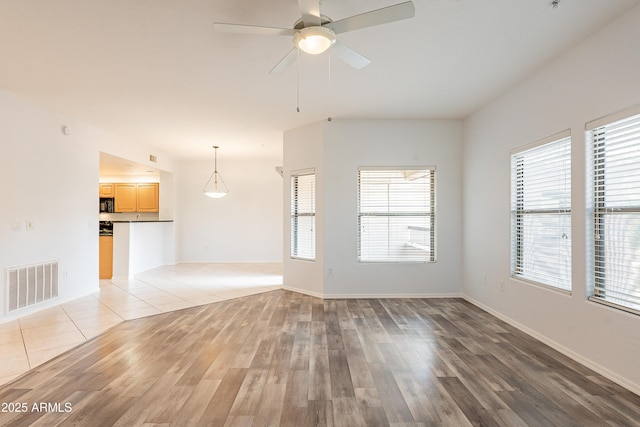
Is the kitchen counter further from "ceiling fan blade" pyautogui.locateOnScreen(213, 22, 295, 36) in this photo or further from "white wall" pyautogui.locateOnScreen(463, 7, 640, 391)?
"white wall" pyautogui.locateOnScreen(463, 7, 640, 391)

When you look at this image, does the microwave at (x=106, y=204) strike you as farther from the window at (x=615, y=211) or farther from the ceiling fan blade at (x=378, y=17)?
the window at (x=615, y=211)

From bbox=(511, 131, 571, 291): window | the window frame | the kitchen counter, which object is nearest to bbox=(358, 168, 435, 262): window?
the window frame

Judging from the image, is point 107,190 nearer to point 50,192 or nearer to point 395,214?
point 50,192

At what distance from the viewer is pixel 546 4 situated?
2.32m

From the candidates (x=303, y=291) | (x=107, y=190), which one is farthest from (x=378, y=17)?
(x=107, y=190)

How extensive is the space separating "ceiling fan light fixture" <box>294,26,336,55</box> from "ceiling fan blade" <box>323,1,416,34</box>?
44mm

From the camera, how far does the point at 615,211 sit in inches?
99.7

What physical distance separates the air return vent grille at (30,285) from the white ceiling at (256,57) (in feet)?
7.05

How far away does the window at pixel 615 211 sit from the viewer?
7.81ft

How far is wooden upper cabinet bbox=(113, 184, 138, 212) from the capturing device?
8953 millimetres

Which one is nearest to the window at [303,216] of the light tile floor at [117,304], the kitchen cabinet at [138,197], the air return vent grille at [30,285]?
the light tile floor at [117,304]

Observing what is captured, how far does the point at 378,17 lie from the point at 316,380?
8.29 feet

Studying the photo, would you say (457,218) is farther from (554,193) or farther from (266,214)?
(266,214)

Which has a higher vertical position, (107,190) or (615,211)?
(107,190)
